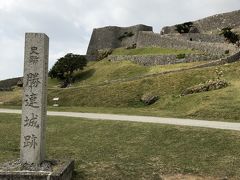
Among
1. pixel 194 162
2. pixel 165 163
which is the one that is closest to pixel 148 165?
pixel 165 163

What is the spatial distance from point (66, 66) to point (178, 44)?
13.2 m

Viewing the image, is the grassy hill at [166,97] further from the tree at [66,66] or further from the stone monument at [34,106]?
the tree at [66,66]

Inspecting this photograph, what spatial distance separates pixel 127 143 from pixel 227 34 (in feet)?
134

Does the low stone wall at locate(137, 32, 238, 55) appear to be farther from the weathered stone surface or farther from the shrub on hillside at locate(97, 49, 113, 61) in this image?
the weathered stone surface

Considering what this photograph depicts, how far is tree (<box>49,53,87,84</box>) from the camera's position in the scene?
53.2 metres

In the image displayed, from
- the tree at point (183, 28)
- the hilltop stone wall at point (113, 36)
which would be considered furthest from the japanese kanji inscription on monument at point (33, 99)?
the hilltop stone wall at point (113, 36)

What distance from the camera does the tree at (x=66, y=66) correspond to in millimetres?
53219

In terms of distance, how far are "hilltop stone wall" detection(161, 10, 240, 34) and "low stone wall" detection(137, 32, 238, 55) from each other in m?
7.86

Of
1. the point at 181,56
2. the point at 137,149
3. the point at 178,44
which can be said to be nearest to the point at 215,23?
the point at 178,44

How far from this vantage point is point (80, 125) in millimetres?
19172

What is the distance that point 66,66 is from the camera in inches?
2110

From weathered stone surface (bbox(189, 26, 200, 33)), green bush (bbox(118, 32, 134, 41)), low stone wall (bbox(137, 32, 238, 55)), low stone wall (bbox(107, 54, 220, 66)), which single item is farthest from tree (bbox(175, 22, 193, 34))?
low stone wall (bbox(107, 54, 220, 66))

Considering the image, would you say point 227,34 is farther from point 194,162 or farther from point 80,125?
point 194,162

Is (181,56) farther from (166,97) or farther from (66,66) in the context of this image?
(166,97)
